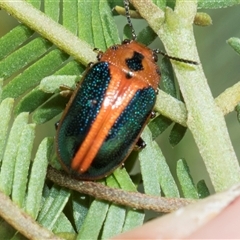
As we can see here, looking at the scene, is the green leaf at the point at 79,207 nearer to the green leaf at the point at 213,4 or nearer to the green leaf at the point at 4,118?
the green leaf at the point at 4,118

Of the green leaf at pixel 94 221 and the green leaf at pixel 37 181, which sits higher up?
the green leaf at pixel 37 181

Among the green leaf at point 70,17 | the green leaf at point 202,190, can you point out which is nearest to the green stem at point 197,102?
the green leaf at point 202,190

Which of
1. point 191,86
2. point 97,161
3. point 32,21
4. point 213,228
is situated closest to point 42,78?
point 32,21

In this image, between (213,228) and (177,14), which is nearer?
(213,228)

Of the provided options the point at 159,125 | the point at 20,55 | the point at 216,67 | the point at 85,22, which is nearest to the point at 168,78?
Answer: the point at 159,125

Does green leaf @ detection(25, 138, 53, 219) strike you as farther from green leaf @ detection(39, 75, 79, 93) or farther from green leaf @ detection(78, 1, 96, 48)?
green leaf @ detection(78, 1, 96, 48)

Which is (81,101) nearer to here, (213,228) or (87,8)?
(87,8)

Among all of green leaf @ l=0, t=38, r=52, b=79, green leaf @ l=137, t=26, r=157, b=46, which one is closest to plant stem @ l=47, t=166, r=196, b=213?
green leaf @ l=0, t=38, r=52, b=79
